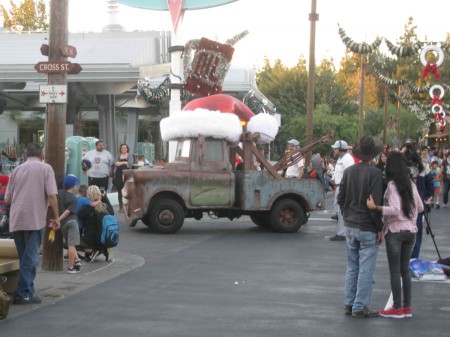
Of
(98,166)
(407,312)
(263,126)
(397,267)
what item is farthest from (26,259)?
(98,166)

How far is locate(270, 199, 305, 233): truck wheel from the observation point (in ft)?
55.0

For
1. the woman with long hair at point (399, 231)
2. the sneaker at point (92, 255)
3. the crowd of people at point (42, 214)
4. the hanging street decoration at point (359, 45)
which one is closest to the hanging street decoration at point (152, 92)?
the hanging street decoration at point (359, 45)

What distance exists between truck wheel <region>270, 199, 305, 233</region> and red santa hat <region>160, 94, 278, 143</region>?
1349 millimetres

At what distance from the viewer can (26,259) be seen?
906cm

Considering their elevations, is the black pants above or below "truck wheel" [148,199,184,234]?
above

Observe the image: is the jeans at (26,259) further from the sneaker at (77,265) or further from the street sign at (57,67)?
the street sign at (57,67)

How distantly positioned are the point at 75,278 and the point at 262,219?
708 centimetres

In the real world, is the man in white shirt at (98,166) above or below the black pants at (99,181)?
above

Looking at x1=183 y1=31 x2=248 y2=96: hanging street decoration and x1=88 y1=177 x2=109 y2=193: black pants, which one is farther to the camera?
x1=183 y1=31 x2=248 y2=96: hanging street decoration

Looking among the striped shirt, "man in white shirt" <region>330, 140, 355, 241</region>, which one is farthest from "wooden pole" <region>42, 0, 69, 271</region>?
"man in white shirt" <region>330, 140, 355, 241</region>

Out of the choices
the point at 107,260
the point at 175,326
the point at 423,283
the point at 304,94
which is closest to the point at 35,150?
the point at 175,326

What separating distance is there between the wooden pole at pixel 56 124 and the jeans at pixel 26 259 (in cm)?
204

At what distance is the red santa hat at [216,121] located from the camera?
641 inches

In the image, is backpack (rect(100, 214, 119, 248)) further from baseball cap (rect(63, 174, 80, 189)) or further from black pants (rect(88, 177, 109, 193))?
black pants (rect(88, 177, 109, 193))
